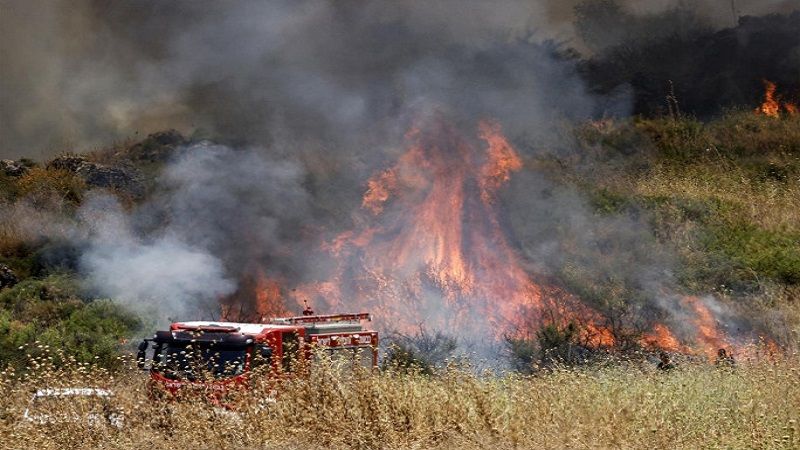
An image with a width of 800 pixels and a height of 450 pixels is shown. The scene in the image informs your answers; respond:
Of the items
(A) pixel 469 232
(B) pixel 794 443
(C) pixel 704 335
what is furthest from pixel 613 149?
(B) pixel 794 443

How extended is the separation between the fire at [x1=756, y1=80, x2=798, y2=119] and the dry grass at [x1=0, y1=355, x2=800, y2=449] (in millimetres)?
27117

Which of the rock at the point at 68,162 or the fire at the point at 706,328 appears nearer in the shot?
the fire at the point at 706,328

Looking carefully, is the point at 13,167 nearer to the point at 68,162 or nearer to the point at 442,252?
the point at 68,162

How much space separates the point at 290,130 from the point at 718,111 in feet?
63.7

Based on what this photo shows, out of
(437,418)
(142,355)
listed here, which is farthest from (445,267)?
(437,418)

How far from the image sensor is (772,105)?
111ft

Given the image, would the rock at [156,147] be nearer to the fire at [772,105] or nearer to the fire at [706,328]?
the fire at [706,328]

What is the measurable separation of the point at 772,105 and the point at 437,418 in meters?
31.0

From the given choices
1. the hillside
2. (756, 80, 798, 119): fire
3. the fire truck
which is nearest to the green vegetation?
the hillside

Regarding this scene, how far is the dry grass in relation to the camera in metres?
8.02

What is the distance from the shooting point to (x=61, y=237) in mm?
23953

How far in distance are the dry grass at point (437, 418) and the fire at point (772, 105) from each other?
89.0 ft

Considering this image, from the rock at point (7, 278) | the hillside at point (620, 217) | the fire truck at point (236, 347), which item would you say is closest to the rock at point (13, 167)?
the hillside at point (620, 217)

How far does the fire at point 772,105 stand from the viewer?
110ft
